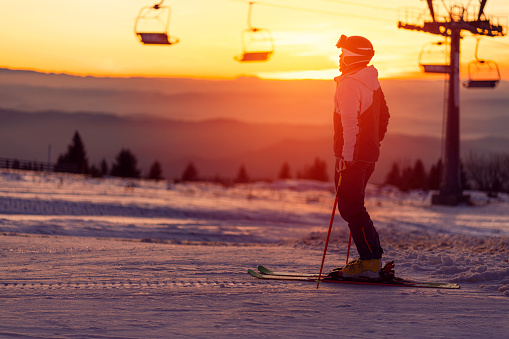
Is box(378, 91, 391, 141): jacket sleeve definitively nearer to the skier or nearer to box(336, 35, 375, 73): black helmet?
the skier

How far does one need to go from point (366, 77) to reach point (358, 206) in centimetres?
118

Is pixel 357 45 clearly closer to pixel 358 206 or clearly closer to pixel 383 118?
pixel 383 118

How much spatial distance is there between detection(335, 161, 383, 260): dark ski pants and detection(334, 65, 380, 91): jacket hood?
0.72 m

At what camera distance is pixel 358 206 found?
6.17m

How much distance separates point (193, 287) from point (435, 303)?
6.49 ft

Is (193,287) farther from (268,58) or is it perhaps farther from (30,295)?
(268,58)

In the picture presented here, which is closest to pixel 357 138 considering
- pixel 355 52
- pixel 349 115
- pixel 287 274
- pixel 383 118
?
pixel 349 115

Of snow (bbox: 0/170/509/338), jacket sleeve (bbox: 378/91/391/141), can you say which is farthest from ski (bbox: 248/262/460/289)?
jacket sleeve (bbox: 378/91/391/141)

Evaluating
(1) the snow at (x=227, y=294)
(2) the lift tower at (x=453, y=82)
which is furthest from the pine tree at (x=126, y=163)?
(1) the snow at (x=227, y=294)

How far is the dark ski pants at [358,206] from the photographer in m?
6.15

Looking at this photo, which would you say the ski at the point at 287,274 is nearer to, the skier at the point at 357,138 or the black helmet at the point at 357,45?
the skier at the point at 357,138

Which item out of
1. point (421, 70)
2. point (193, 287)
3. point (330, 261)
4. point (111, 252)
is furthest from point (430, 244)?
point (421, 70)

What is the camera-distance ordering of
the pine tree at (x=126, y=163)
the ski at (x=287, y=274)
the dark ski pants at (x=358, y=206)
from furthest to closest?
the pine tree at (x=126, y=163)
the ski at (x=287, y=274)
the dark ski pants at (x=358, y=206)

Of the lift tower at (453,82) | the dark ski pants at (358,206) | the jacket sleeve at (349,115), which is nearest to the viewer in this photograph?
the jacket sleeve at (349,115)
